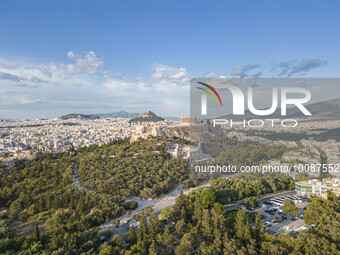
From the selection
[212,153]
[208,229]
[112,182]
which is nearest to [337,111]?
[212,153]

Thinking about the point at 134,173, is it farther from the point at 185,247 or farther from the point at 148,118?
the point at 148,118

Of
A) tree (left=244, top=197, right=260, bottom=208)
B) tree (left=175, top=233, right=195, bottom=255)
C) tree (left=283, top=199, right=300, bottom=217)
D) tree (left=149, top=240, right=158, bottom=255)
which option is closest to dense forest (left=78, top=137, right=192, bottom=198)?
tree (left=244, top=197, right=260, bottom=208)

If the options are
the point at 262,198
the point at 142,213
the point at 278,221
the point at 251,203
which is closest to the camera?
the point at 142,213

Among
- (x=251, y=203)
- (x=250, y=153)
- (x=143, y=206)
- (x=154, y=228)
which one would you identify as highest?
(x=250, y=153)

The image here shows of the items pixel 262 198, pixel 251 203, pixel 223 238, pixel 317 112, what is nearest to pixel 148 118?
pixel 262 198

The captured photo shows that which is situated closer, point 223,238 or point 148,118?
point 223,238

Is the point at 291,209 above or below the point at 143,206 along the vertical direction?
above

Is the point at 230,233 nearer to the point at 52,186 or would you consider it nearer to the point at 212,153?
the point at 212,153

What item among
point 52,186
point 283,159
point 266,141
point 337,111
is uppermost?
point 337,111

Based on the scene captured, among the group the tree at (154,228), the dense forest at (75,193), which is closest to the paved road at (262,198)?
the dense forest at (75,193)
